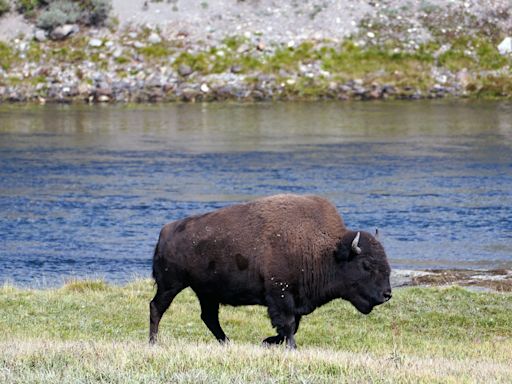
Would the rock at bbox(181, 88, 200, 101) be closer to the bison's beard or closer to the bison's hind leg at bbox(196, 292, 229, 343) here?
the bison's hind leg at bbox(196, 292, 229, 343)

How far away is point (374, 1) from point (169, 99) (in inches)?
606

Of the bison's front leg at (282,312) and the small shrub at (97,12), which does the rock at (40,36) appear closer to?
the small shrub at (97,12)

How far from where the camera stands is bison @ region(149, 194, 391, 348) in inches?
445

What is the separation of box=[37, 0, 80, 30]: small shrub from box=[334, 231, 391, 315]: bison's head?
55.3 meters

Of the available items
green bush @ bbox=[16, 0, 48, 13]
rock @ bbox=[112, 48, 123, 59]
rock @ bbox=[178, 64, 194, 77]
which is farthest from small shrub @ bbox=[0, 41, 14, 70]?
rock @ bbox=[178, 64, 194, 77]

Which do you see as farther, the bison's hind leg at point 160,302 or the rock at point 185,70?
the rock at point 185,70

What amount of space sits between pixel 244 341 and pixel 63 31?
53.2 m

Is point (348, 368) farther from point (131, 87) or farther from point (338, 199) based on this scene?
point (131, 87)

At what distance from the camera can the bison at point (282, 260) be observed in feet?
37.1

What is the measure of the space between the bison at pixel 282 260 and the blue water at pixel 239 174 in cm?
732

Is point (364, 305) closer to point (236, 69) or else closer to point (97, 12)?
point (236, 69)

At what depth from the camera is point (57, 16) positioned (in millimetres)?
64125

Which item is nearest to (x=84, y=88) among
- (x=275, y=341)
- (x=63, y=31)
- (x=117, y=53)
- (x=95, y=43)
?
(x=117, y=53)

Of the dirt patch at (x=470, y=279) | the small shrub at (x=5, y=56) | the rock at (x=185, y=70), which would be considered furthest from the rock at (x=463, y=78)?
the dirt patch at (x=470, y=279)
